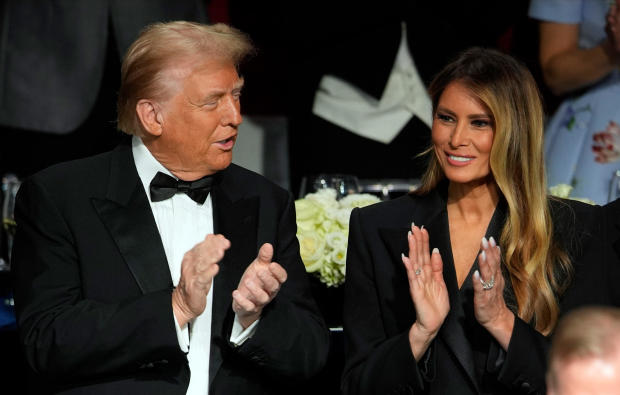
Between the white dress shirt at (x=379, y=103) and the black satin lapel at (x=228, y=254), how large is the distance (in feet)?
5.58

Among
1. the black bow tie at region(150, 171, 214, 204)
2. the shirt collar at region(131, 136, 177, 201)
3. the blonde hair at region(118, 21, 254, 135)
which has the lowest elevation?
the black bow tie at region(150, 171, 214, 204)

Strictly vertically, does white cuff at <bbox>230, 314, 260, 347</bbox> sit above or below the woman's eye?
below

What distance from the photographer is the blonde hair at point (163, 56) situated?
297cm

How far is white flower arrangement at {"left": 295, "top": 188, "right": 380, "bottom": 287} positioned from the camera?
3406mm

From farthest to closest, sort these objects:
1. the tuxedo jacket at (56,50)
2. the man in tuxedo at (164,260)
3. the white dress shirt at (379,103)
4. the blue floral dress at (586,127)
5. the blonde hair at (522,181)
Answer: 1. the white dress shirt at (379,103)
2. the tuxedo jacket at (56,50)
3. the blue floral dress at (586,127)
4. the blonde hair at (522,181)
5. the man in tuxedo at (164,260)

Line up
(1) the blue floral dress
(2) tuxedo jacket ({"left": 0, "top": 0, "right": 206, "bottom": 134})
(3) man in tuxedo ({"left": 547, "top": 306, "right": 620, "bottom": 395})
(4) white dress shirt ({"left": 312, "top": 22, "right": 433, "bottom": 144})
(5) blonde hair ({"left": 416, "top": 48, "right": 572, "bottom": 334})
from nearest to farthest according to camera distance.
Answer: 1. (3) man in tuxedo ({"left": 547, "top": 306, "right": 620, "bottom": 395})
2. (5) blonde hair ({"left": 416, "top": 48, "right": 572, "bottom": 334})
3. (1) the blue floral dress
4. (2) tuxedo jacket ({"left": 0, "top": 0, "right": 206, "bottom": 134})
5. (4) white dress shirt ({"left": 312, "top": 22, "right": 433, "bottom": 144})

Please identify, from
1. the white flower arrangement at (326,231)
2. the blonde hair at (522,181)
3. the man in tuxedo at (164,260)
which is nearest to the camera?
the man in tuxedo at (164,260)

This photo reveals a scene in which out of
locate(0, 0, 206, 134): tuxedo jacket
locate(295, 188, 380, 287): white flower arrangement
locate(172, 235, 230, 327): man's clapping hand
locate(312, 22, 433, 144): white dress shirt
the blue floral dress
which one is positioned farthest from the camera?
locate(312, 22, 433, 144): white dress shirt

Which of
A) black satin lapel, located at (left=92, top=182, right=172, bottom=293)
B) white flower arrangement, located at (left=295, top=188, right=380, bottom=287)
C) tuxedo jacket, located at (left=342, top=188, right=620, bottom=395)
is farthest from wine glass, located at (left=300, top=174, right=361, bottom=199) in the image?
black satin lapel, located at (left=92, top=182, right=172, bottom=293)

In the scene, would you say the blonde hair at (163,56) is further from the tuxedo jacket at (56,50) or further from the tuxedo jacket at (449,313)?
the tuxedo jacket at (56,50)

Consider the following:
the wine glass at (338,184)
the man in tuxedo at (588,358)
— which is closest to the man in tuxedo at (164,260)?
the wine glass at (338,184)

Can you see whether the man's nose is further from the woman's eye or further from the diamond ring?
the diamond ring

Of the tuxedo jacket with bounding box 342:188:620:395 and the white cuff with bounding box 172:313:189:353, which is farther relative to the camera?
the tuxedo jacket with bounding box 342:188:620:395

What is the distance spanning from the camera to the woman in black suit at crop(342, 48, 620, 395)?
9.64 ft
